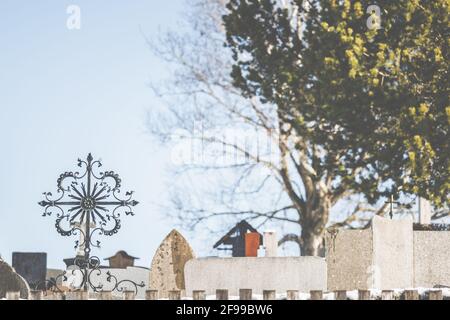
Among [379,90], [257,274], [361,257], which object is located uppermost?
[379,90]

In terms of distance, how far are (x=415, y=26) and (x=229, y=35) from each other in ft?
15.5

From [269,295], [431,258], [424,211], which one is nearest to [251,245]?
[431,258]

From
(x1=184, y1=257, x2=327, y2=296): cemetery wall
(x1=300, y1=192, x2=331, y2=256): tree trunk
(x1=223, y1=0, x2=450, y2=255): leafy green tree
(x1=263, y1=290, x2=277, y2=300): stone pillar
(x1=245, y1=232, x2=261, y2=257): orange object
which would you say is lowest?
(x1=263, y1=290, x2=277, y2=300): stone pillar

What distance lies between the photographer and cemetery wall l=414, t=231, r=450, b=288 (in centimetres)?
1573

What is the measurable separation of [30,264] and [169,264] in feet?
11.4

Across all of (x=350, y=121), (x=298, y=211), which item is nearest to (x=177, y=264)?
(x=350, y=121)

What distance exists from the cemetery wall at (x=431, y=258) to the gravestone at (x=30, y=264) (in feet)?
22.7

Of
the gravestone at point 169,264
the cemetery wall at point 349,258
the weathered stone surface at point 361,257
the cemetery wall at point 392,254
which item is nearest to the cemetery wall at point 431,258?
the cemetery wall at point 392,254

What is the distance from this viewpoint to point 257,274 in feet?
45.8

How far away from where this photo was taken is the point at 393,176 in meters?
18.9

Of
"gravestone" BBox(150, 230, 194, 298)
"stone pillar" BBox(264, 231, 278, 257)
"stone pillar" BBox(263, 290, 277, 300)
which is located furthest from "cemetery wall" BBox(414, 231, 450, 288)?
"stone pillar" BBox(263, 290, 277, 300)

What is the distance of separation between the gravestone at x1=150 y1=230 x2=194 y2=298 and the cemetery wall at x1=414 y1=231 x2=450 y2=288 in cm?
425

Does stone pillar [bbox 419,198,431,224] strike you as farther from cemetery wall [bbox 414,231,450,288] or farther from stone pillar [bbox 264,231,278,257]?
stone pillar [bbox 264,231,278,257]

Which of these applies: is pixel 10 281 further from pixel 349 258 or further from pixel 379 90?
pixel 379 90
